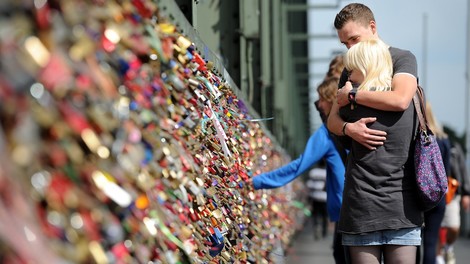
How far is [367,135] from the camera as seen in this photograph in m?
4.41

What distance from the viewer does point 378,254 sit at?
4492 millimetres

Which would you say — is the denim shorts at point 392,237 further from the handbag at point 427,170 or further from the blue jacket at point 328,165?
the blue jacket at point 328,165

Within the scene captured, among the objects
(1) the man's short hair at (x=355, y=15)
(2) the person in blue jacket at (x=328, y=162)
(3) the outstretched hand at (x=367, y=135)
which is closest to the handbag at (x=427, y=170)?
(3) the outstretched hand at (x=367, y=135)

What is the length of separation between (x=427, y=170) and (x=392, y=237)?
33cm

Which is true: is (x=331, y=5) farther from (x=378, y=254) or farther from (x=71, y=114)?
(x=71, y=114)

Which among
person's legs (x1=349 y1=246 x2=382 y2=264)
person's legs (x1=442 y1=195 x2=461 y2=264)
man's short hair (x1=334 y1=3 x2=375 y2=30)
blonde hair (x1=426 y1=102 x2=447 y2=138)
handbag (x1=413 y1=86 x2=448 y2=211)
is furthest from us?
person's legs (x1=442 y1=195 x2=461 y2=264)

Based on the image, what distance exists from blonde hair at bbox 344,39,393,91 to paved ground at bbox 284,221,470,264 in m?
6.93

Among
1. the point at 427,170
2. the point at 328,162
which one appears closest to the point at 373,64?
the point at 427,170

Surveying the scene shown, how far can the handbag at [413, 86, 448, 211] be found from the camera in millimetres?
4363

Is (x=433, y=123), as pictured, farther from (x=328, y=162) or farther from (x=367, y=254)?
(x=367, y=254)

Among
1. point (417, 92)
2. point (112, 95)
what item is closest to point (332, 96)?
point (417, 92)

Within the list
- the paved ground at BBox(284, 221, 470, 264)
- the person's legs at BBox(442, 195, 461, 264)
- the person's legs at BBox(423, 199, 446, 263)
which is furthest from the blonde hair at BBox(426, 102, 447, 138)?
the paved ground at BBox(284, 221, 470, 264)

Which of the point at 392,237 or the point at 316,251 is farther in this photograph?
the point at 316,251

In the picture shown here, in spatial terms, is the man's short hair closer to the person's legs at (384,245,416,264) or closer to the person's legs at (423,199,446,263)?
the person's legs at (384,245,416,264)
